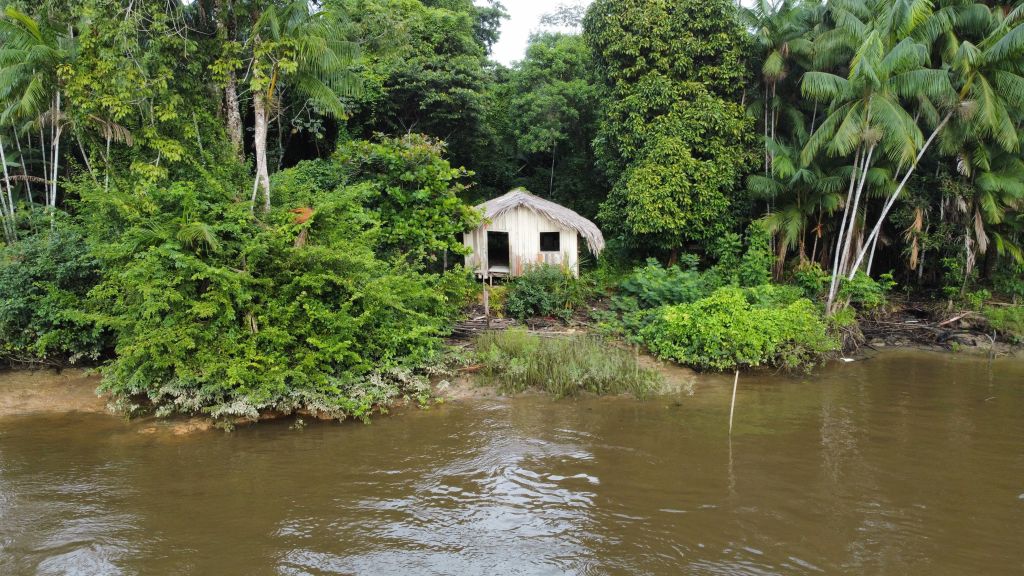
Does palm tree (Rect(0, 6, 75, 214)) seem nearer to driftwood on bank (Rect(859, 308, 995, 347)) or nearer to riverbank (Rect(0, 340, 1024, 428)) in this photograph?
riverbank (Rect(0, 340, 1024, 428))

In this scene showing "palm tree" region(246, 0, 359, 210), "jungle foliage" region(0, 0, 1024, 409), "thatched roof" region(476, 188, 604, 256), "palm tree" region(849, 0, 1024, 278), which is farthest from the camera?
"thatched roof" region(476, 188, 604, 256)

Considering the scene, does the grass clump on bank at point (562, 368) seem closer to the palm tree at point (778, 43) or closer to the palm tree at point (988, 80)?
the palm tree at point (988, 80)

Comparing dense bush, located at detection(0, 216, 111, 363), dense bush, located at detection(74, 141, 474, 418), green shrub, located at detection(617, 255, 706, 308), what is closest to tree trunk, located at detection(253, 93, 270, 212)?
dense bush, located at detection(74, 141, 474, 418)

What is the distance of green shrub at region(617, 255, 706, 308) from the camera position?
1295 cm

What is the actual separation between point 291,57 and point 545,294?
6834 millimetres

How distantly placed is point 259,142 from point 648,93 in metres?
9.66

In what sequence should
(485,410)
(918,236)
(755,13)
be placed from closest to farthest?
(485,410), (918,236), (755,13)

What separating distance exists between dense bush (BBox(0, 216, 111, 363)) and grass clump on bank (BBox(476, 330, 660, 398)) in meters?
6.23

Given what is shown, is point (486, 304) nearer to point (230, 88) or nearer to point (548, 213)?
point (548, 213)

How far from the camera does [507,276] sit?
15070 millimetres

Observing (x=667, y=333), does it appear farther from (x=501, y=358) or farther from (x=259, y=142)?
(x=259, y=142)

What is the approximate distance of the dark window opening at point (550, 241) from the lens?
15.6 meters

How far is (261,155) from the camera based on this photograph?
10289 mm

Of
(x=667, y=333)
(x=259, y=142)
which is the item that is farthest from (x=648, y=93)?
(x=259, y=142)
